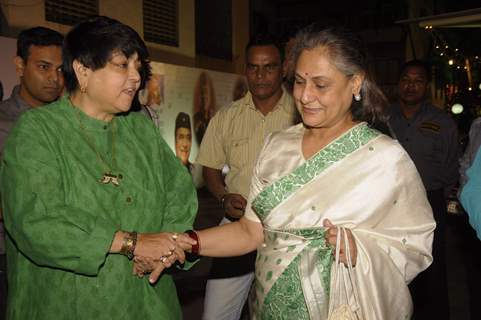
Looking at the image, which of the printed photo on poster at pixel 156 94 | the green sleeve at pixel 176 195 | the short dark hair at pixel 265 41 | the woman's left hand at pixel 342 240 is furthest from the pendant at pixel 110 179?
the printed photo on poster at pixel 156 94

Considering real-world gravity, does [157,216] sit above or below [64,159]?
below

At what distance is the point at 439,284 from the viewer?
173 inches

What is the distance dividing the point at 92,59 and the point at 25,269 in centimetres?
95

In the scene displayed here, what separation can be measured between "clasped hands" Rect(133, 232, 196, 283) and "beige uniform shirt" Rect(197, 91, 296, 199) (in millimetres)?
1322

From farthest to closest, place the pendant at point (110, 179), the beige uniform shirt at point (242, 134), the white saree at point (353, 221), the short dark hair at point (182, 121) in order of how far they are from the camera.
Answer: the short dark hair at point (182, 121)
the beige uniform shirt at point (242, 134)
the pendant at point (110, 179)
the white saree at point (353, 221)

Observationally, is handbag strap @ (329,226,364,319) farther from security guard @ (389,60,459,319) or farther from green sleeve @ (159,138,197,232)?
security guard @ (389,60,459,319)

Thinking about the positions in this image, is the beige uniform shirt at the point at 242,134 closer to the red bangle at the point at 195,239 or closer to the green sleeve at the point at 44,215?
the red bangle at the point at 195,239

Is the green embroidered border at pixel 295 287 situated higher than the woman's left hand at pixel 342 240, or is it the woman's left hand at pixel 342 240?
the woman's left hand at pixel 342 240

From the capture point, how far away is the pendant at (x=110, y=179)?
6.73 feet

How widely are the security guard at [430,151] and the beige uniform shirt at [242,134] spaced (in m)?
1.80

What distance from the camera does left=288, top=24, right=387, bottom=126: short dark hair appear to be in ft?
6.47

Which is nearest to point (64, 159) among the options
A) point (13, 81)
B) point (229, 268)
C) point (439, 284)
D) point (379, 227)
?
point (379, 227)

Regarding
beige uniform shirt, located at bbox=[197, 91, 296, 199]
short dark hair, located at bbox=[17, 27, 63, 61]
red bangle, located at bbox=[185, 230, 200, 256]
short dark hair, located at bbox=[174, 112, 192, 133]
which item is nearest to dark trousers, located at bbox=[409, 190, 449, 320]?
beige uniform shirt, located at bbox=[197, 91, 296, 199]

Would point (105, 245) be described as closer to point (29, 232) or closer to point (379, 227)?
point (29, 232)
